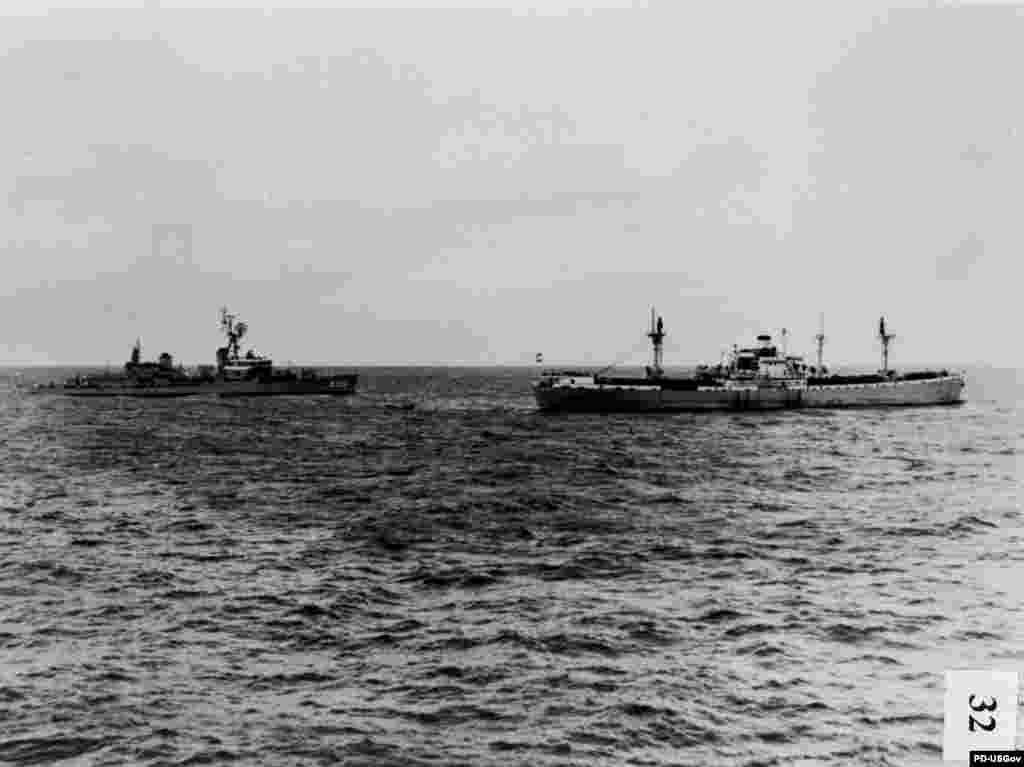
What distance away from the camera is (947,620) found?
16375mm

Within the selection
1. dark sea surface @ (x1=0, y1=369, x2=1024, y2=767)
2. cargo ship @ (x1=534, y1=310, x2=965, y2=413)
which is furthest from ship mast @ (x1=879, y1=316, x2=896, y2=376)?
dark sea surface @ (x1=0, y1=369, x2=1024, y2=767)

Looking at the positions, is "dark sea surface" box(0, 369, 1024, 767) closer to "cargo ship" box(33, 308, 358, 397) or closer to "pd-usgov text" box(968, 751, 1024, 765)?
"pd-usgov text" box(968, 751, 1024, 765)

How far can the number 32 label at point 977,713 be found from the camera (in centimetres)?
1077

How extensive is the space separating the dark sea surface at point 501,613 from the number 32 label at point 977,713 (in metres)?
0.41

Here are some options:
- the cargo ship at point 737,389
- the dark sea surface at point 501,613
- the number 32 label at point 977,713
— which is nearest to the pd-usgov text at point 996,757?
the number 32 label at point 977,713

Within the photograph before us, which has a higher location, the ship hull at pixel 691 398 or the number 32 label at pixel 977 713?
the ship hull at pixel 691 398

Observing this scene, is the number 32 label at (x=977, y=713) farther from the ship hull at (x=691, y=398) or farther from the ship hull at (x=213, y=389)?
the ship hull at (x=213, y=389)

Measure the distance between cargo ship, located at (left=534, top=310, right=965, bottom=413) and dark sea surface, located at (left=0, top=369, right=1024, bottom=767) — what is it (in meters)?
41.3

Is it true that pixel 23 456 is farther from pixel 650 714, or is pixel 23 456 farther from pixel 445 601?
pixel 650 714

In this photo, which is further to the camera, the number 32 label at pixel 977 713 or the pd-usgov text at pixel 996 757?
the number 32 label at pixel 977 713

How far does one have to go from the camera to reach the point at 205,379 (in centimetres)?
11175

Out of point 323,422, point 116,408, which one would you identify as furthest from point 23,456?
point 116,408

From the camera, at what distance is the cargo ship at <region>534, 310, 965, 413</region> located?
81062 millimetres

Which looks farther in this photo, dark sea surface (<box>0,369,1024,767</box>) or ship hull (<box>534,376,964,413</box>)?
ship hull (<box>534,376,964,413</box>)
